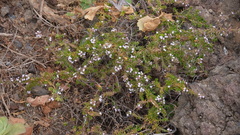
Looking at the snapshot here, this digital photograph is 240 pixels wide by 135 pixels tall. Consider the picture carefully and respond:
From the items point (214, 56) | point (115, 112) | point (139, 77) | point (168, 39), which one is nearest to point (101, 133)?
point (115, 112)

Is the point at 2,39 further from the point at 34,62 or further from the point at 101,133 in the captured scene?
the point at 101,133

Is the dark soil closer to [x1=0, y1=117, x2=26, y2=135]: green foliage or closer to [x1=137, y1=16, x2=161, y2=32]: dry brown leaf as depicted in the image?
[x1=137, y1=16, x2=161, y2=32]: dry brown leaf

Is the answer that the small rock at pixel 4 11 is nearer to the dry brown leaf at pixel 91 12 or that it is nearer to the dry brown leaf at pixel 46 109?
the dry brown leaf at pixel 91 12

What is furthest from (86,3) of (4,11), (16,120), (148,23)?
(16,120)

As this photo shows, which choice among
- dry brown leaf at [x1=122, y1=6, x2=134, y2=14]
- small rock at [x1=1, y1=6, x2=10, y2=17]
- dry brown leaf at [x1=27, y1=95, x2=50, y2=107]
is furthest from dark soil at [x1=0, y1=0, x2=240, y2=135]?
dry brown leaf at [x1=122, y1=6, x2=134, y2=14]

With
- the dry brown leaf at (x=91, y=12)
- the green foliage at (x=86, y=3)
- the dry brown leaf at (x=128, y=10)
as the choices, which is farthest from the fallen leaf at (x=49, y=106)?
the dry brown leaf at (x=128, y=10)
